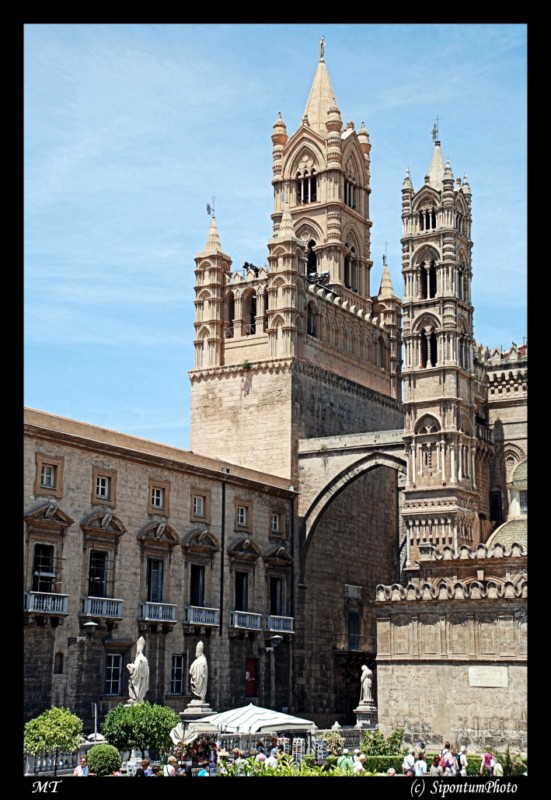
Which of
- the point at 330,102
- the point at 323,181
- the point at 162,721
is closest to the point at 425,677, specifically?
the point at 162,721

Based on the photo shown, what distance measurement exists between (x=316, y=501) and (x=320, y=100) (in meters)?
27.6

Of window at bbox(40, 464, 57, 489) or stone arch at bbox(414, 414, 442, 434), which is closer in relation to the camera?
window at bbox(40, 464, 57, 489)

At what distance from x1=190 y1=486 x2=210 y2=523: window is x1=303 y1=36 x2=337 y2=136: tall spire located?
1115 inches

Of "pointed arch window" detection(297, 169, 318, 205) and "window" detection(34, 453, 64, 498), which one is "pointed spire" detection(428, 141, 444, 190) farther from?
"window" detection(34, 453, 64, 498)

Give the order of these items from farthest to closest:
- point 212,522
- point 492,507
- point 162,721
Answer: point 492,507, point 212,522, point 162,721

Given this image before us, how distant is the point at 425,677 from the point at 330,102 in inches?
1494

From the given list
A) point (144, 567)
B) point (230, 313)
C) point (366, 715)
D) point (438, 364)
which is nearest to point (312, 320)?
point (230, 313)

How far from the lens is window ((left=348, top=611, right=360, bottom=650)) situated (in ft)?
171

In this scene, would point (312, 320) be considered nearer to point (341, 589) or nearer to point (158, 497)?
point (341, 589)

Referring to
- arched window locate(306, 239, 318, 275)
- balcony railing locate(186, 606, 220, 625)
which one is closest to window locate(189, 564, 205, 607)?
balcony railing locate(186, 606, 220, 625)

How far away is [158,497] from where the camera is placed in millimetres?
41156

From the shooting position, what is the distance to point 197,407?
53.0 metres

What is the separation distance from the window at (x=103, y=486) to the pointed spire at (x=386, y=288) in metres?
27.6
